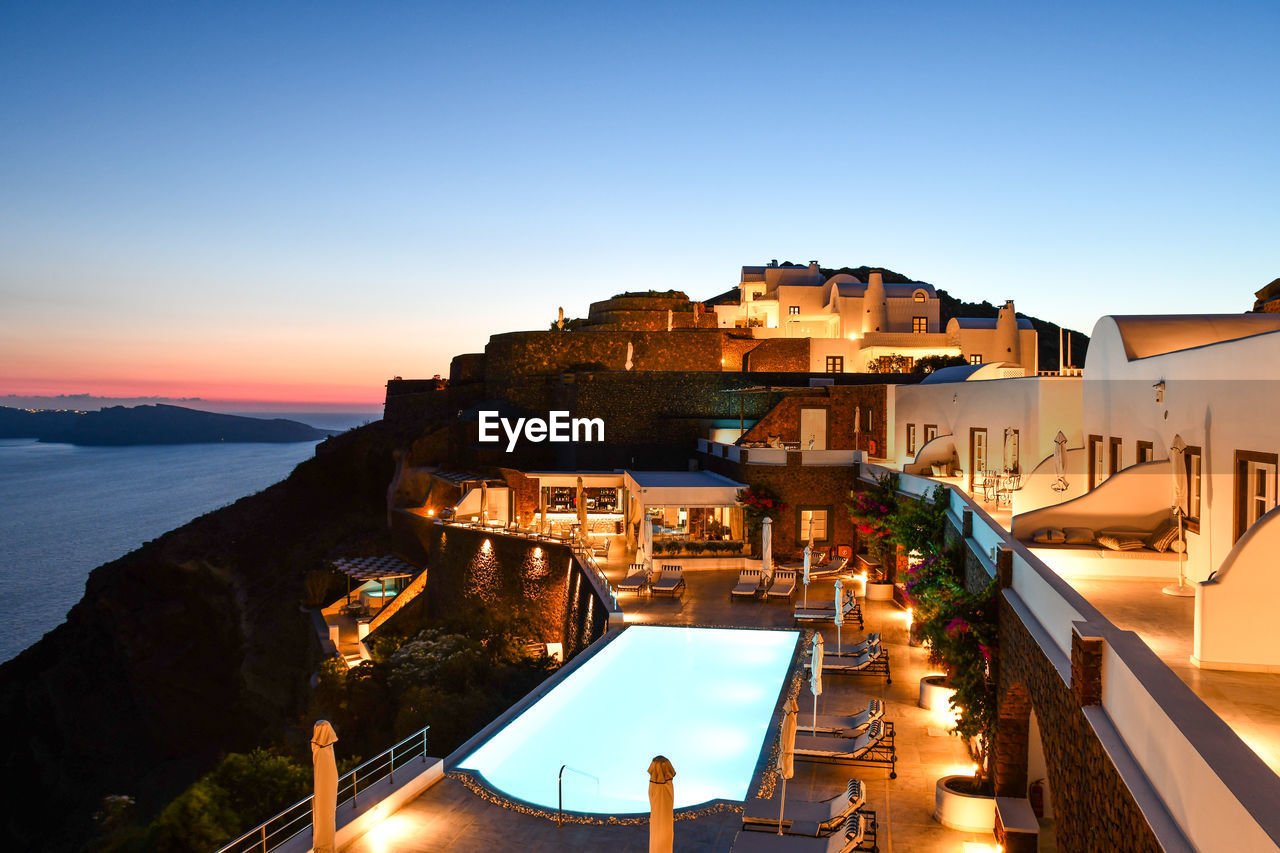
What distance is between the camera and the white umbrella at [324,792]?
683cm

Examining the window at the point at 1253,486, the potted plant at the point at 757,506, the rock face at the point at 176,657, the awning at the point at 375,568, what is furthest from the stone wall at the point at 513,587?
the window at the point at 1253,486

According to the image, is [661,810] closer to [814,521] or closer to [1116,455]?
[1116,455]

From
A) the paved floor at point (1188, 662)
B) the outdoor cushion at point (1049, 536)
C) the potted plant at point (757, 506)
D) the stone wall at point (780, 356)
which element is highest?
the stone wall at point (780, 356)

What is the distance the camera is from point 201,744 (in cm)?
3106

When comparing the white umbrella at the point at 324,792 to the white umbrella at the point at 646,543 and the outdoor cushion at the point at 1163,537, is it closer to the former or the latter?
the outdoor cushion at the point at 1163,537

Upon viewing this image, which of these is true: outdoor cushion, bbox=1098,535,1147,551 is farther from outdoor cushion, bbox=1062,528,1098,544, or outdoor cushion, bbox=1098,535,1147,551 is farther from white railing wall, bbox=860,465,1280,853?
white railing wall, bbox=860,465,1280,853

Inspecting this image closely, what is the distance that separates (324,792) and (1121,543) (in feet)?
25.4

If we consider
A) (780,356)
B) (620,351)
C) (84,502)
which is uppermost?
(620,351)

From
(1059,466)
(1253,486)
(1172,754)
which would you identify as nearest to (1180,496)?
(1253,486)

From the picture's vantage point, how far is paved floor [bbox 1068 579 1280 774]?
408cm

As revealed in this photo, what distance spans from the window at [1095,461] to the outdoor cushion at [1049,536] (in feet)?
8.29

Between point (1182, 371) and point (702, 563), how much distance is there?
12.1 meters

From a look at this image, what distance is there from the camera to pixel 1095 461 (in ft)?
38.7

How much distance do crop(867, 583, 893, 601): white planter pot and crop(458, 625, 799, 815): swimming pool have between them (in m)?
3.69
